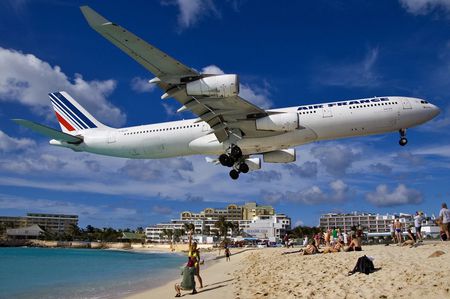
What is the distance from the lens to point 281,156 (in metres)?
38.1

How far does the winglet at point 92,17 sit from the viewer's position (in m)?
22.1

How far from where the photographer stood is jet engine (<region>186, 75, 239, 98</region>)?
27.2m

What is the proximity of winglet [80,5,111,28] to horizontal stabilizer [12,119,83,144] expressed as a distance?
960cm

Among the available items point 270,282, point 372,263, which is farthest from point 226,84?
point 372,263

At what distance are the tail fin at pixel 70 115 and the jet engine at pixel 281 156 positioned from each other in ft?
54.1

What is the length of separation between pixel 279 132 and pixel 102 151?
54.4ft

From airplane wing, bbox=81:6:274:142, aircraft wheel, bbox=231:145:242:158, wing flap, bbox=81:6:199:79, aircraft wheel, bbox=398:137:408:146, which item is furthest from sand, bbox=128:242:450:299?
aircraft wheel, bbox=398:137:408:146

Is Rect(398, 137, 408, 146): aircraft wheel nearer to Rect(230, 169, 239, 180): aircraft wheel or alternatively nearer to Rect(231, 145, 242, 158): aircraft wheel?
Rect(231, 145, 242, 158): aircraft wheel

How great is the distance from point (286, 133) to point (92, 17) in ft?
54.3

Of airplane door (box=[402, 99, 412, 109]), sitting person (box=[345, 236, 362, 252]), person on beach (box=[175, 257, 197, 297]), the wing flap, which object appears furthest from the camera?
airplane door (box=[402, 99, 412, 109])

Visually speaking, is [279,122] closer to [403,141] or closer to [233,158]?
[233,158]

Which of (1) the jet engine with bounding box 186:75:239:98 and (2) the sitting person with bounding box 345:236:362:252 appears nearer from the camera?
(2) the sitting person with bounding box 345:236:362:252

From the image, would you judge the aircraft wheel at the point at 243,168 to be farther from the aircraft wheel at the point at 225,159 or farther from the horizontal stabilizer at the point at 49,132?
the horizontal stabilizer at the point at 49,132

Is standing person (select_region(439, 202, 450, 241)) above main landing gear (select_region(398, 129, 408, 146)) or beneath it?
beneath
